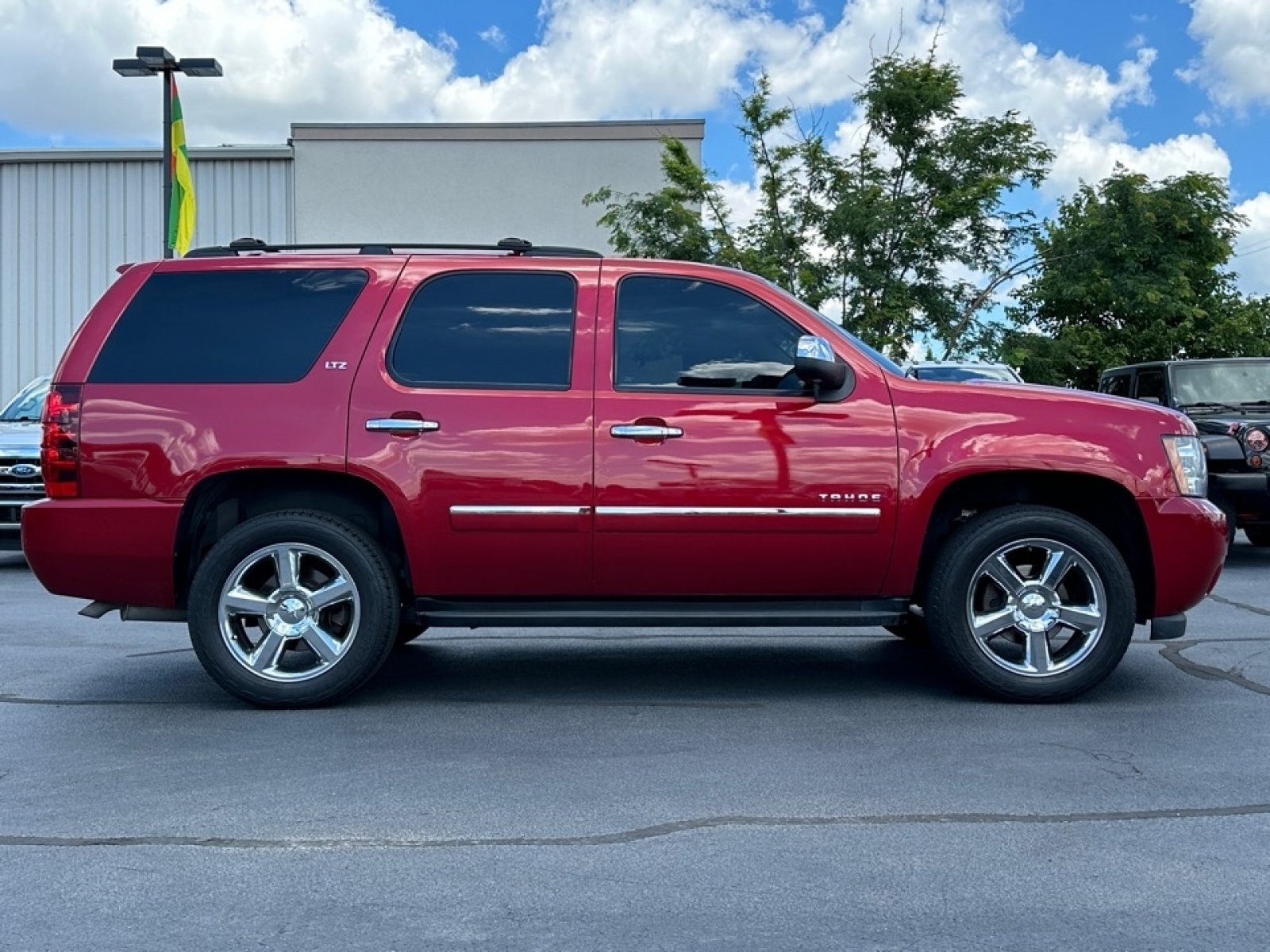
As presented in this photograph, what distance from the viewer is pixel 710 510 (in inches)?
239

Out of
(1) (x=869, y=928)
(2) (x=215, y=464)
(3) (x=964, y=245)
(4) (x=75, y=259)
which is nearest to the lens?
(1) (x=869, y=928)

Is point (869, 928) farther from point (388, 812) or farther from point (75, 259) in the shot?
point (75, 259)

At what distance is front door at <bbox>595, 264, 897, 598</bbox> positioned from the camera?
608 cm

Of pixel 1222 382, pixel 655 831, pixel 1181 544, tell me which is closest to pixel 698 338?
pixel 1181 544

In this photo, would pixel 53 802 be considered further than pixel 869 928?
Yes

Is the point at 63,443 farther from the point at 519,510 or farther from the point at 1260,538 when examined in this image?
the point at 1260,538

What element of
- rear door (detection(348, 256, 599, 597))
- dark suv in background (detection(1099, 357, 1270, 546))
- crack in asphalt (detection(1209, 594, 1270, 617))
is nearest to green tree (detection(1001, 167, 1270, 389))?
dark suv in background (detection(1099, 357, 1270, 546))

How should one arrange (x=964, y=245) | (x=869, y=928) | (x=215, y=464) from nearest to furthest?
(x=869, y=928) < (x=215, y=464) < (x=964, y=245)

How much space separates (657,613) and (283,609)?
1577 mm

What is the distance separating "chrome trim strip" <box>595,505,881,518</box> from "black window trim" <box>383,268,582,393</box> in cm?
55

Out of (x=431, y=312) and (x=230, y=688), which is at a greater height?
(x=431, y=312)

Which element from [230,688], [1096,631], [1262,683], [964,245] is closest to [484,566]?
[230,688]

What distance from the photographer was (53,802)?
4.75 meters

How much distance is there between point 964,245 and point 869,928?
24478 mm
